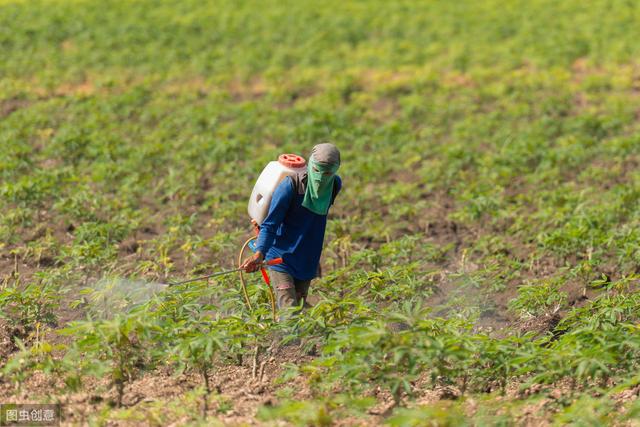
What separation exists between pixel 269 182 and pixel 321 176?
0.40 m

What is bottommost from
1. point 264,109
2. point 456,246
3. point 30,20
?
point 456,246

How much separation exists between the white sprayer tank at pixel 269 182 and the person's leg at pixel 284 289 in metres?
0.44

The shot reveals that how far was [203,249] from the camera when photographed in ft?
27.7

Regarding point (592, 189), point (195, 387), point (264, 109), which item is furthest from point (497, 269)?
point (264, 109)

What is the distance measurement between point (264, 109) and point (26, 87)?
3875mm

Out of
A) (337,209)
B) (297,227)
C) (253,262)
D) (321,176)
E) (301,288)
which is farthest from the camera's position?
(337,209)

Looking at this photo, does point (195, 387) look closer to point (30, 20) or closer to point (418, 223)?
point (418, 223)

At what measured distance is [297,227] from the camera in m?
6.30

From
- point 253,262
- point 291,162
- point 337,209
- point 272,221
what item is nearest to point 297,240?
point 272,221

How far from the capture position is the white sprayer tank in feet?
20.0

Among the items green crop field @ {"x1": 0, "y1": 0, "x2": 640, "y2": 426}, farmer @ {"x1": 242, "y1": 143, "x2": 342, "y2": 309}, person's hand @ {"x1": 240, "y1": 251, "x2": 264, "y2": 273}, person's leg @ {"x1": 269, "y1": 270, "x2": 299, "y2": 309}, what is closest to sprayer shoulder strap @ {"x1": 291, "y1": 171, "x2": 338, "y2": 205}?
farmer @ {"x1": 242, "y1": 143, "x2": 342, "y2": 309}

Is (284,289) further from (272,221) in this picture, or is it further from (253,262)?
(272,221)

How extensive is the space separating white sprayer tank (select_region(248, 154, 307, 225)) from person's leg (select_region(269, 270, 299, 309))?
44 cm

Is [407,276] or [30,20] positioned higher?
[30,20]
